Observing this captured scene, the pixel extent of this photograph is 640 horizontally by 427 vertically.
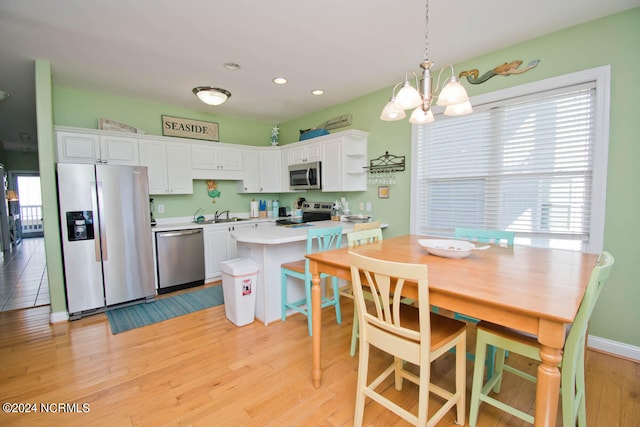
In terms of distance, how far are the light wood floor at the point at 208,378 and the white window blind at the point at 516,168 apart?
1.18m

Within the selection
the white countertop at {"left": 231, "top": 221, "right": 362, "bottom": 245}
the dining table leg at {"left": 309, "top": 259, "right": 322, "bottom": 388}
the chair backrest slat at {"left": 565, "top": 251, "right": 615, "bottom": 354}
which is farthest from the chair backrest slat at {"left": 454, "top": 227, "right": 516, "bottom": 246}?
the dining table leg at {"left": 309, "top": 259, "right": 322, "bottom": 388}

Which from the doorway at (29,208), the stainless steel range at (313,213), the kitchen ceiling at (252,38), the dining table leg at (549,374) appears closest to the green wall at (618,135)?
the kitchen ceiling at (252,38)

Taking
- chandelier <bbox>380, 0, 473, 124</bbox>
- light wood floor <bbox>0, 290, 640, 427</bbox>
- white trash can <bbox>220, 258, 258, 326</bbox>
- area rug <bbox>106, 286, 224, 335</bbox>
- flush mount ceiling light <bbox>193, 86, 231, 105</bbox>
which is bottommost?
light wood floor <bbox>0, 290, 640, 427</bbox>

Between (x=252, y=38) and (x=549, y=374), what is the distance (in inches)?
111

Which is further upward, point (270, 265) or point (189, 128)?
point (189, 128)

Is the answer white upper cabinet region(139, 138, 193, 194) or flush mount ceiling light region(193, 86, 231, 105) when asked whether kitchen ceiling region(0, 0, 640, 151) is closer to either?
flush mount ceiling light region(193, 86, 231, 105)

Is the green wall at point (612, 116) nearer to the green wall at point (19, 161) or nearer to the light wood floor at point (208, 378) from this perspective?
the light wood floor at point (208, 378)

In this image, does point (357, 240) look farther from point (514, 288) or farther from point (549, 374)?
point (549, 374)

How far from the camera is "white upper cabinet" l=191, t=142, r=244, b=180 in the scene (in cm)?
423

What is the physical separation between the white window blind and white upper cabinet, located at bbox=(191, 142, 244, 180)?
281 centimetres

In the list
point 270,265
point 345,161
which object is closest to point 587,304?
point 270,265

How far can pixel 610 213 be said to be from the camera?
7.18 feet

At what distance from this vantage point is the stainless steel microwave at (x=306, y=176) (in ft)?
13.4

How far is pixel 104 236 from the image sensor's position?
3078mm
